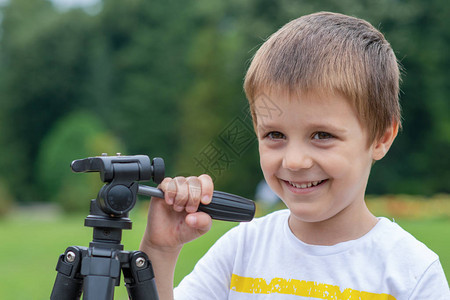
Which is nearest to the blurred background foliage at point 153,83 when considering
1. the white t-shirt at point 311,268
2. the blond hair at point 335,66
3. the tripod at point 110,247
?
the white t-shirt at point 311,268

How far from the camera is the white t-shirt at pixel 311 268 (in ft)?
5.79

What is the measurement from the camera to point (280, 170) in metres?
1.84

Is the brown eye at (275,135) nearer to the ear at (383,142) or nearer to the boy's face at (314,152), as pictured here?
the boy's face at (314,152)

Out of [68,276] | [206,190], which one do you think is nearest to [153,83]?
[206,190]

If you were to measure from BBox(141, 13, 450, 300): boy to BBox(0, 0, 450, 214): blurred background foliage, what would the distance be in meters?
15.9

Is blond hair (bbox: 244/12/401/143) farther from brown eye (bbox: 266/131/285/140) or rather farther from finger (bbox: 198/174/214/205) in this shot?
finger (bbox: 198/174/214/205)

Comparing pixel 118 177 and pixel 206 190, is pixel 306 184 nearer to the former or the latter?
pixel 206 190

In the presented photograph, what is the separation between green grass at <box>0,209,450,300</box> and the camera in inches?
284

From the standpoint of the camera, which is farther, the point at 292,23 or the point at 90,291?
the point at 292,23

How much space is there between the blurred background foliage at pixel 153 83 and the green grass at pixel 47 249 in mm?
6029

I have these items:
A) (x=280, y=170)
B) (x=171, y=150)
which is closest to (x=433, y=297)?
(x=280, y=170)

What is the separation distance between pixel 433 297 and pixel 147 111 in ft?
97.7

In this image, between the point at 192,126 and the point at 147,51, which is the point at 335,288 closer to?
the point at 192,126

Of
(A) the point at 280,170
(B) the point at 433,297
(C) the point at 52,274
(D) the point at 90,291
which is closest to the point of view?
(D) the point at 90,291
